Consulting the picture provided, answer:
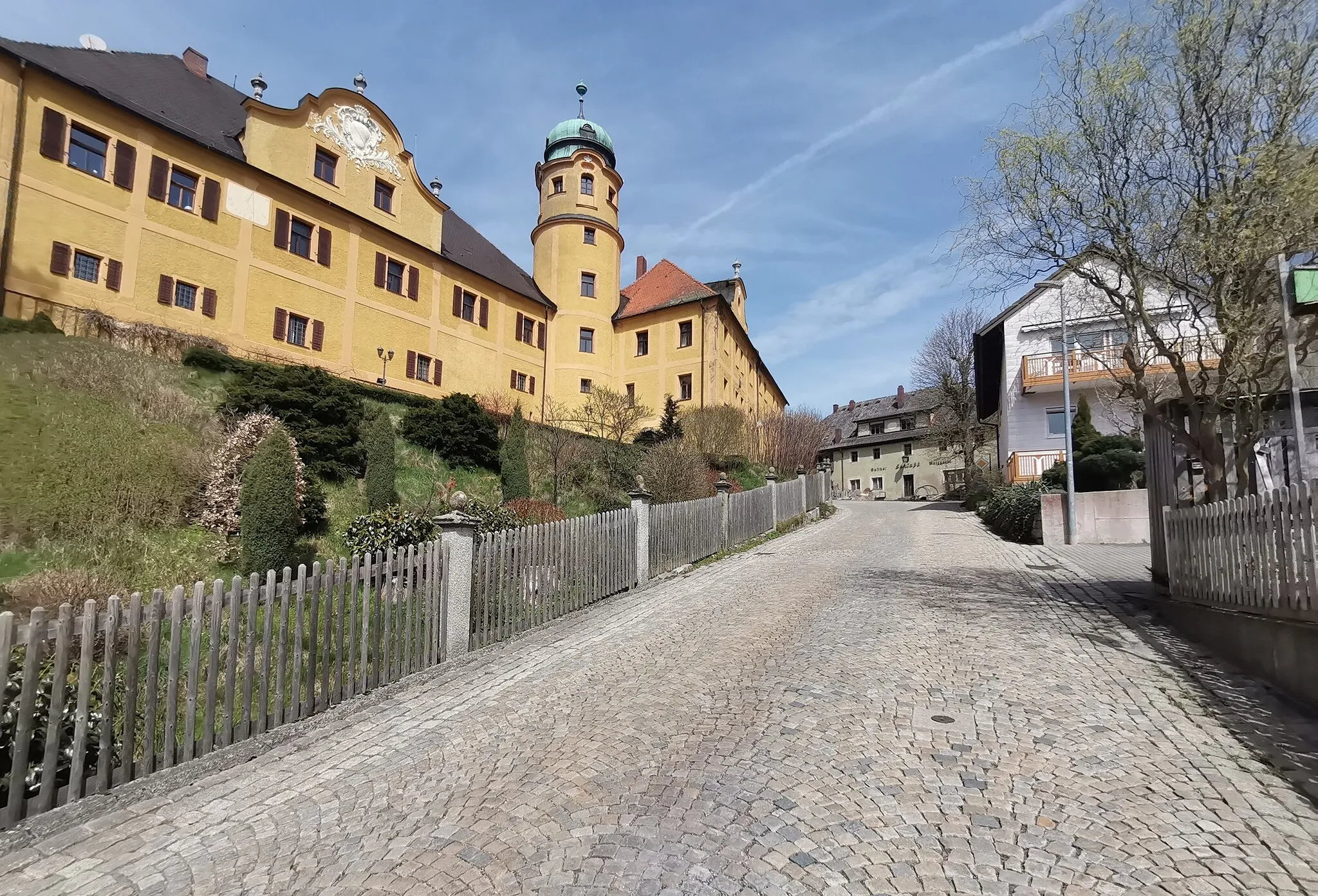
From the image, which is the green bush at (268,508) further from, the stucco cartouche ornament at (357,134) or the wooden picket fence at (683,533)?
the stucco cartouche ornament at (357,134)

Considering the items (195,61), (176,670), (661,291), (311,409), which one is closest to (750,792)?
(176,670)

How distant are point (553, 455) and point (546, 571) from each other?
38.5 feet

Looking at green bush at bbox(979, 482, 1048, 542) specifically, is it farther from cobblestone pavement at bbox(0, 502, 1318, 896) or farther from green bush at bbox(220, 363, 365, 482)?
green bush at bbox(220, 363, 365, 482)

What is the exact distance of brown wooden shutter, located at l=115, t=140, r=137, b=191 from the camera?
63.3 feet

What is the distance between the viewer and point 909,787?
367cm

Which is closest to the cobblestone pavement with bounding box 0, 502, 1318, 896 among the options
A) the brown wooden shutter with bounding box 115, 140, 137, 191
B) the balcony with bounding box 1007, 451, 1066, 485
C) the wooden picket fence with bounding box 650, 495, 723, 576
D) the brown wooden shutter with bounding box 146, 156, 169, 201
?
the wooden picket fence with bounding box 650, 495, 723, 576

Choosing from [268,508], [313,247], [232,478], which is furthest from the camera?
[313,247]

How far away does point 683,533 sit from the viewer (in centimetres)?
1345

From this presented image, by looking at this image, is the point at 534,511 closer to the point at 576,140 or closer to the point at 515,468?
the point at 515,468

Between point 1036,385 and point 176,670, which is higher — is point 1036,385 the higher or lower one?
the higher one

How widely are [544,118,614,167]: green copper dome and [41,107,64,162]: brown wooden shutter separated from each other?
24674mm

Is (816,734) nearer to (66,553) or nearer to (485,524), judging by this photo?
(485,524)

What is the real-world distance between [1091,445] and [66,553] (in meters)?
23.1

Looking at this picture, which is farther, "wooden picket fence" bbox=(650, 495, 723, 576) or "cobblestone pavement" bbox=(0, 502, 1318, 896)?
"wooden picket fence" bbox=(650, 495, 723, 576)
